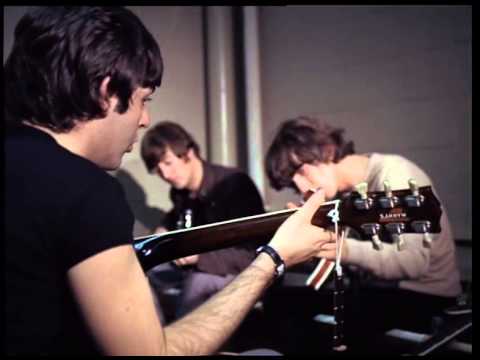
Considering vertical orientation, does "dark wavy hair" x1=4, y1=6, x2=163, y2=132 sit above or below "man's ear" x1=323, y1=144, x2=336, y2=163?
above

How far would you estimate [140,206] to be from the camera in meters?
3.15

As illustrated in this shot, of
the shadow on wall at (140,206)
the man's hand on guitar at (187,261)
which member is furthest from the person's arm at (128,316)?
the shadow on wall at (140,206)

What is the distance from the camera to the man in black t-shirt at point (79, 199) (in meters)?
0.76

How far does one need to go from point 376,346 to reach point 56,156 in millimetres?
1597

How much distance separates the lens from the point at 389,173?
1920 mm

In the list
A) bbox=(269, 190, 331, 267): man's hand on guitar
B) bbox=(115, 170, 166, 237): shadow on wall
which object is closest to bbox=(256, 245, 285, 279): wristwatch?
bbox=(269, 190, 331, 267): man's hand on guitar

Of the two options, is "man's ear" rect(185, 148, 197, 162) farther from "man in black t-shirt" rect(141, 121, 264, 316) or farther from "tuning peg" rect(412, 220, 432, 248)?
"tuning peg" rect(412, 220, 432, 248)

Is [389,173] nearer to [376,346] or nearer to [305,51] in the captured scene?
[376,346]

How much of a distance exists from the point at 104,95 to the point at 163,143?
5.53ft

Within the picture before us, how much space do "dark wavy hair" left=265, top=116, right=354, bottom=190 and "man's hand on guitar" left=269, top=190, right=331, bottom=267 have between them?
857 millimetres

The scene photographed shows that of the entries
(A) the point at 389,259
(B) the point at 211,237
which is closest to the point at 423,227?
(B) the point at 211,237

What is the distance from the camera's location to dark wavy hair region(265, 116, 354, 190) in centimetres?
210

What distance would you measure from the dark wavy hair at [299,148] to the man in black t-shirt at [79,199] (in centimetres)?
117

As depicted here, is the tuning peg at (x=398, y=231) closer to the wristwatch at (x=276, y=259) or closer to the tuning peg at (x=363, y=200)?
the tuning peg at (x=363, y=200)
